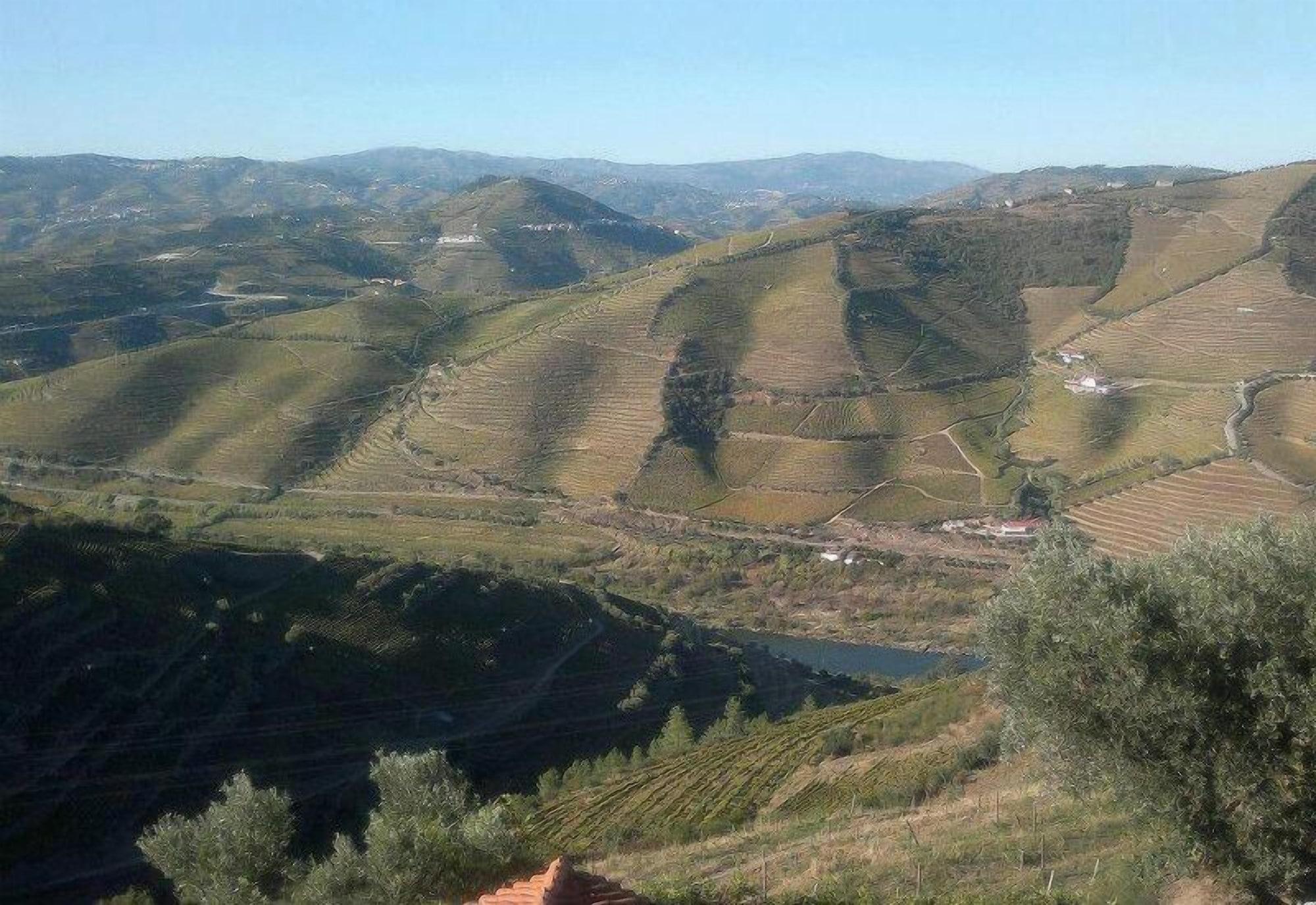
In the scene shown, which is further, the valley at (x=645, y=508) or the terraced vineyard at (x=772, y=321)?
the terraced vineyard at (x=772, y=321)

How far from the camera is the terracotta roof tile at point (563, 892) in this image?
25.2 ft

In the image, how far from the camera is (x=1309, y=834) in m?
9.16

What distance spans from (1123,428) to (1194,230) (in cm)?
4320

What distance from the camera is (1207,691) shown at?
30.6ft

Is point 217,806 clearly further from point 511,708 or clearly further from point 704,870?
point 511,708

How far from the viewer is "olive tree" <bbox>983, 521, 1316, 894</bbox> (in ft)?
→ 29.6

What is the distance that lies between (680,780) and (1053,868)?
13.9m

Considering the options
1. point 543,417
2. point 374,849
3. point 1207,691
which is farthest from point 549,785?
point 543,417

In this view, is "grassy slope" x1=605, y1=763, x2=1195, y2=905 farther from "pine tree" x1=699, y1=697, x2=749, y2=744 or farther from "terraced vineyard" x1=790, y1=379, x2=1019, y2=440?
"terraced vineyard" x1=790, y1=379, x2=1019, y2=440

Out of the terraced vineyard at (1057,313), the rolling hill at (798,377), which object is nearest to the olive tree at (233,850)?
the rolling hill at (798,377)

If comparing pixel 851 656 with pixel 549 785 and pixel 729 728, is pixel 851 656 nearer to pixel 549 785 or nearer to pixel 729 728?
pixel 729 728

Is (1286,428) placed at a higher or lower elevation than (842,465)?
higher

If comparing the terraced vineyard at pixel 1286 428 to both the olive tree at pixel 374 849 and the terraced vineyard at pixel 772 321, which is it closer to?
the terraced vineyard at pixel 772 321

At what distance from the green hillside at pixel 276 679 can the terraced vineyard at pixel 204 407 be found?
3544cm
